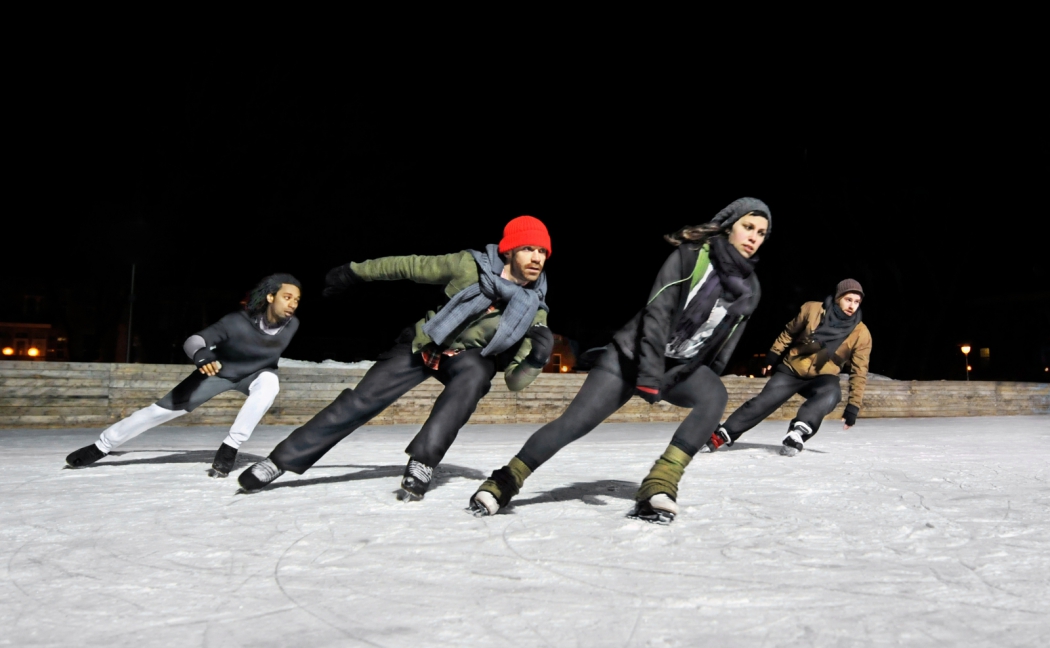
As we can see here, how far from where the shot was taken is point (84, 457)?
5.38 metres

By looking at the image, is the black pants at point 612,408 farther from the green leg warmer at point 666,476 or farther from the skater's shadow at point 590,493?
the skater's shadow at point 590,493

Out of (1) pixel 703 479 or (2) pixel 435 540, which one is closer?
(2) pixel 435 540

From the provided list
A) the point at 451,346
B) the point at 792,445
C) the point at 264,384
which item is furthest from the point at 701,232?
the point at 792,445

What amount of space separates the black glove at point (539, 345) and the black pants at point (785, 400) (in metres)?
3.39

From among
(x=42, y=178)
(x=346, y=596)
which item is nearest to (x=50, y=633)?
(x=346, y=596)

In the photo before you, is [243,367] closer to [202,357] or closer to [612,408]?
[202,357]

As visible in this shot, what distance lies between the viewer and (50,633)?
2.16 m

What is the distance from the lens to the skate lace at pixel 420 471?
425cm

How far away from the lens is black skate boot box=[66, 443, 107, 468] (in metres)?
5.38

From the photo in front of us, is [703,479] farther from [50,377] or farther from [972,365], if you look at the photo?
[972,365]

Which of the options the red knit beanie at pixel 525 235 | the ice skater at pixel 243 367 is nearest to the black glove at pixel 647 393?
the red knit beanie at pixel 525 235

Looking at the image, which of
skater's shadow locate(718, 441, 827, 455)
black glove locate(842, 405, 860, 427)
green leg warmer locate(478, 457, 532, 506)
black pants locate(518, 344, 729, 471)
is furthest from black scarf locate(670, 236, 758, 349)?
black glove locate(842, 405, 860, 427)

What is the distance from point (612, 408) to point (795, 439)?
3614 millimetres

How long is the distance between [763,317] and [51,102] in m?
21.7
